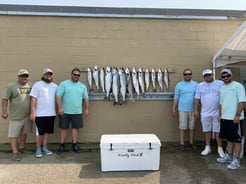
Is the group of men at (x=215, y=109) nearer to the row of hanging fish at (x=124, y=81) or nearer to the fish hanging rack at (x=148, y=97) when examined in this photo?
the fish hanging rack at (x=148, y=97)

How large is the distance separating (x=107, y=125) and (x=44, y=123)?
1466mm

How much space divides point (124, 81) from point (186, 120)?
150 cm

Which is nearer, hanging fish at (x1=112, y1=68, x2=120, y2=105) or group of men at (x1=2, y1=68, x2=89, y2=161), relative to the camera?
group of men at (x1=2, y1=68, x2=89, y2=161)

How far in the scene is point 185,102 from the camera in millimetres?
6066

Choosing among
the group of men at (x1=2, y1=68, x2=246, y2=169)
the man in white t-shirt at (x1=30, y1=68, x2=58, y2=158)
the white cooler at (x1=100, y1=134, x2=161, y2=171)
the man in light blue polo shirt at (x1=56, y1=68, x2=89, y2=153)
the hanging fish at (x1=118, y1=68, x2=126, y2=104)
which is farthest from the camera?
the hanging fish at (x1=118, y1=68, x2=126, y2=104)

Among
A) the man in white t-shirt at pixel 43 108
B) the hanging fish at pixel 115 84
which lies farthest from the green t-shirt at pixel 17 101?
the hanging fish at pixel 115 84

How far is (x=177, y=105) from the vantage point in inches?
→ 251

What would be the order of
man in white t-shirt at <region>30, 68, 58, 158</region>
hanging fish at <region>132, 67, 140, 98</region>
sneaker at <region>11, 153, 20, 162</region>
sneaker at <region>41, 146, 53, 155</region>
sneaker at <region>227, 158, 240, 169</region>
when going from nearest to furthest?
sneaker at <region>227, 158, 240, 169</region> < sneaker at <region>11, 153, 20, 162</region> < man in white t-shirt at <region>30, 68, 58, 158</region> < sneaker at <region>41, 146, 53, 155</region> < hanging fish at <region>132, 67, 140, 98</region>

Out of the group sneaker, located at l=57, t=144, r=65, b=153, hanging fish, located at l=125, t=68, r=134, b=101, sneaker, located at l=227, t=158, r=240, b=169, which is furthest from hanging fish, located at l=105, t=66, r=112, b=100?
sneaker, located at l=227, t=158, r=240, b=169

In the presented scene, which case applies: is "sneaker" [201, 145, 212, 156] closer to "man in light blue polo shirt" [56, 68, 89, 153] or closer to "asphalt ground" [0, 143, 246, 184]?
"asphalt ground" [0, 143, 246, 184]

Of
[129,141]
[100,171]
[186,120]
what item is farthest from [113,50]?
[100,171]

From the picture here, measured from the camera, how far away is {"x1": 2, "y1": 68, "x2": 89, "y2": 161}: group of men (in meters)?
5.54

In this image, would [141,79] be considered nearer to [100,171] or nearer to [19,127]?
[100,171]

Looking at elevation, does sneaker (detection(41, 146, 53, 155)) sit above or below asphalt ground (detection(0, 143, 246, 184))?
above
